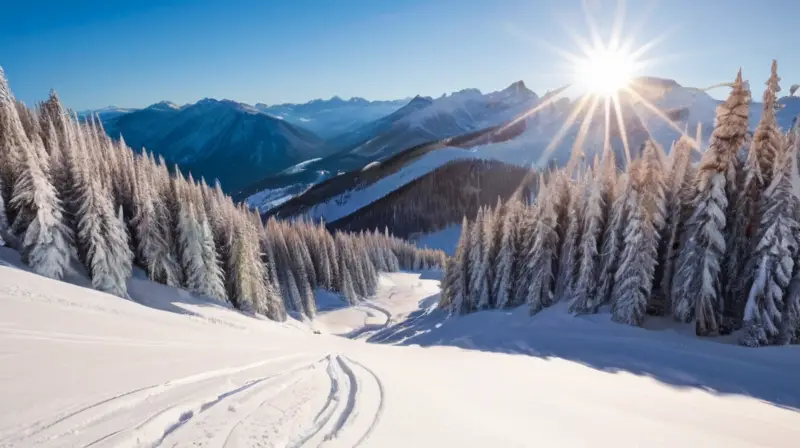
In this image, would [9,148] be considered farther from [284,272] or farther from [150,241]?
[284,272]

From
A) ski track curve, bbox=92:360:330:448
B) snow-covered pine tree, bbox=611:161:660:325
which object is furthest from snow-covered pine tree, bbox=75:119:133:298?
snow-covered pine tree, bbox=611:161:660:325

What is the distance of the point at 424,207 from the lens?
173625 mm

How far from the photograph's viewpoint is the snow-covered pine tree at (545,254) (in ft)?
98.8

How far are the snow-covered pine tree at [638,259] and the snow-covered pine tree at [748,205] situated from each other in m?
3.39

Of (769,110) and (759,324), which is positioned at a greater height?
(769,110)

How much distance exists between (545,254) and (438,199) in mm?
145673

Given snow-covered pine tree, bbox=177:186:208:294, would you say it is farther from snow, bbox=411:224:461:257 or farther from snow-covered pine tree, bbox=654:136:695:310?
snow, bbox=411:224:461:257

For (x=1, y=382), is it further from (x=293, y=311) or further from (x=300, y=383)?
(x=293, y=311)

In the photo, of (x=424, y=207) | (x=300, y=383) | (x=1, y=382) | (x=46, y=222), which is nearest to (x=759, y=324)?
(x=300, y=383)

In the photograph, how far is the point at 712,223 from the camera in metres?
18.6

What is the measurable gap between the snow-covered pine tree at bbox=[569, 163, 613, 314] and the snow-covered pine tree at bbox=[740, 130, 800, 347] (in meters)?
9.33

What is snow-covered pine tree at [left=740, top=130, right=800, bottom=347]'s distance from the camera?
53.8 feet

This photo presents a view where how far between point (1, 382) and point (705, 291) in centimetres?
2423

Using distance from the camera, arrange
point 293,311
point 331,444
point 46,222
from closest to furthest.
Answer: point 331,444 → point 46,222 → point 293,311
